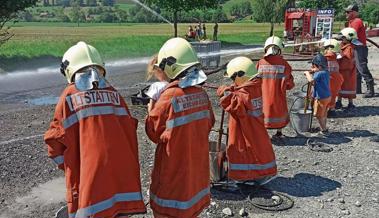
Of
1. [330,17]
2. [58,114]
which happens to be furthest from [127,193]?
[330,17]

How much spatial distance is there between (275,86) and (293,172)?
1.48m

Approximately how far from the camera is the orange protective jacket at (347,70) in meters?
9.83

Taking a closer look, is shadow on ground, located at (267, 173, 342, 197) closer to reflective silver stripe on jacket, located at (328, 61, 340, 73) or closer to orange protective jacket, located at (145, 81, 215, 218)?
orange protective jacket, located at (145, 81, 215, 218)

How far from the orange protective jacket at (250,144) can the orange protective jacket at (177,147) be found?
64.6 inches

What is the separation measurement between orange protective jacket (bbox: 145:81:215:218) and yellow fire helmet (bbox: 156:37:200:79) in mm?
122

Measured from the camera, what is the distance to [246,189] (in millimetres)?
5797

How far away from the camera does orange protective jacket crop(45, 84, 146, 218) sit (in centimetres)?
313

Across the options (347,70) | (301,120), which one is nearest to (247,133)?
(301,120)

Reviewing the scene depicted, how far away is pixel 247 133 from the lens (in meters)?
5.41

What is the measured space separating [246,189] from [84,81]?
3.22 meters

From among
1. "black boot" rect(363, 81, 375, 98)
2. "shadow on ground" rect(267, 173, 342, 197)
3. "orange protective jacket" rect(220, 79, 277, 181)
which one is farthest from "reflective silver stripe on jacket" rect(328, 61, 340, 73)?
"orange protective jacket" rect(220, 79, 277, 181)

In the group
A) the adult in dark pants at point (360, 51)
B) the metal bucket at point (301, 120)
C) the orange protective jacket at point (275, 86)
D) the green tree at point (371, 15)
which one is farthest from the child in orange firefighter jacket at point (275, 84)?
the green tree at point (371, 15)

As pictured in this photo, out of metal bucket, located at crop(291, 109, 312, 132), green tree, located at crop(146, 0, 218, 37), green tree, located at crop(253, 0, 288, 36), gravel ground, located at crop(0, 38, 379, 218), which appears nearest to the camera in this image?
gravel ground, located at crop(0, 38, 379, 218)

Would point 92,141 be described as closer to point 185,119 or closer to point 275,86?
point 185,119
